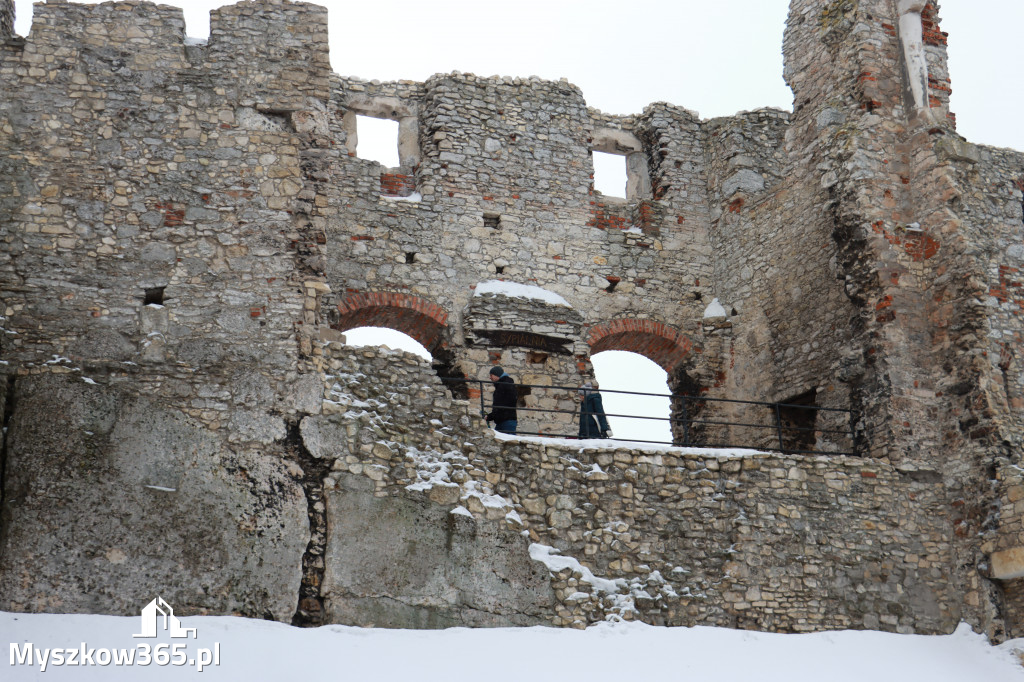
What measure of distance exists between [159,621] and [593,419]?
4.82m

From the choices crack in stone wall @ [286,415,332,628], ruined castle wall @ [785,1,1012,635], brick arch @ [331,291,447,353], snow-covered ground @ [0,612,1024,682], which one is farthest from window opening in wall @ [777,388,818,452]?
crack in stone wall @ [286,415,332,628]

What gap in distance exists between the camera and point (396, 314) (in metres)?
12.9

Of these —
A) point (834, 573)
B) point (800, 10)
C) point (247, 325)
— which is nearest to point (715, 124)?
point (800, 10)

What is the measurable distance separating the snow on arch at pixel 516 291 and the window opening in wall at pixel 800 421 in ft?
9.34

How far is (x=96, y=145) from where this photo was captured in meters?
10.0

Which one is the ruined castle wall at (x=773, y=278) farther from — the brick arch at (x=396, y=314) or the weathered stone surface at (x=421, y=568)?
the weathered stone surface at (x=421, y=568)

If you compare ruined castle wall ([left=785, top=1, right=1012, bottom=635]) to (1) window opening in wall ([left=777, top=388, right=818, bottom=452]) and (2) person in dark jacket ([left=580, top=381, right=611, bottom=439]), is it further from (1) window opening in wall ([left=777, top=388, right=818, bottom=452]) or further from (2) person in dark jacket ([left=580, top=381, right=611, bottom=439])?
(2) person in dark jacket ([left=580, top=381, right=611, bottom=439])

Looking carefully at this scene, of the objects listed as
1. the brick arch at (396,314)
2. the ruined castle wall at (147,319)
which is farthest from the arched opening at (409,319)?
the ruined castle wall at (147,319)

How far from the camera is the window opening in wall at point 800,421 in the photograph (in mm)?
12414

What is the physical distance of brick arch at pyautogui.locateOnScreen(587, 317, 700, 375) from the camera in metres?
13.5

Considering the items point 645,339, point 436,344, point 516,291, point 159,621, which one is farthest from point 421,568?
point 645,339

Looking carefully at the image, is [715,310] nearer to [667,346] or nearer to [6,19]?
[667,346]

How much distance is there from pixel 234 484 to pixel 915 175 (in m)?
7.99

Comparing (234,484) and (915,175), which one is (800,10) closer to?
(915,175)
